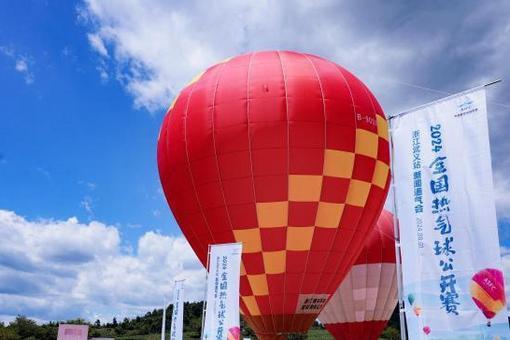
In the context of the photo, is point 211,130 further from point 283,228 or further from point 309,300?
point 309,300

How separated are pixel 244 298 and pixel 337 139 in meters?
5.45

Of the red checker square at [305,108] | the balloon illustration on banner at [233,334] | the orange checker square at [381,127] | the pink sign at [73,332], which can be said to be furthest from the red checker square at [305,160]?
the pink sign at [73,332]

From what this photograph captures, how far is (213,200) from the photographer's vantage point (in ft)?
53.1

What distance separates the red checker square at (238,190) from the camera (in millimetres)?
15672

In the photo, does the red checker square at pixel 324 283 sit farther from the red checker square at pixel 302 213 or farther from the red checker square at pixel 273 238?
the red checker square at pixel 302 213

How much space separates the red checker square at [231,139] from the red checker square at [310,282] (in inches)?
164

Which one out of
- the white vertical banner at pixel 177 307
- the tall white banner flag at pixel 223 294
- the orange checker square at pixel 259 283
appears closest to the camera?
the tall white banner flag at pixel 223 294

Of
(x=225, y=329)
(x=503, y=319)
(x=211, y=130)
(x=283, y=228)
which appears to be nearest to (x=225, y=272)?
(x=225, y=329)

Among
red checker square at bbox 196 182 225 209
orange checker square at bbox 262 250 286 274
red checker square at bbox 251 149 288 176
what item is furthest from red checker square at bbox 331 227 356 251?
A: red checker square at bbox 196 182 225 209

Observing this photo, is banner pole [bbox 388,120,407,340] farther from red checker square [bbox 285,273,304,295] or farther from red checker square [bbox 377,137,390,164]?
red checker square [bbox 377,137,390,164]

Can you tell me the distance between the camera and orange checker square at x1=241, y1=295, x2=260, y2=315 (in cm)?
1622

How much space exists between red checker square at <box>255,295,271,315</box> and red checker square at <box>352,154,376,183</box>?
4411 millimetres

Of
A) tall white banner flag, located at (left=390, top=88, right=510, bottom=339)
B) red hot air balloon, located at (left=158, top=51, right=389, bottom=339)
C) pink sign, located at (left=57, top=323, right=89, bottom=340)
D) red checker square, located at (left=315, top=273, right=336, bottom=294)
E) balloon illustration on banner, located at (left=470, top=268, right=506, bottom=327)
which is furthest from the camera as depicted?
pink sign, located at (left=57, top=323, right=89, bottom=340)

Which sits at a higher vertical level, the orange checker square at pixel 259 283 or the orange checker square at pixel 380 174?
the orange checker square at pixel 380 174
